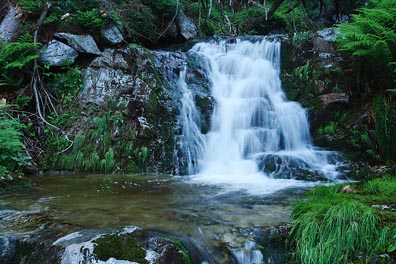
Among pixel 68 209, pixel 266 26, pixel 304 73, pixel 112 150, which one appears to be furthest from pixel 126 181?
pixel 266 26

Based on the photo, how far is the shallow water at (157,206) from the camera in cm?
348

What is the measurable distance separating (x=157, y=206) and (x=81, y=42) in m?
6.25

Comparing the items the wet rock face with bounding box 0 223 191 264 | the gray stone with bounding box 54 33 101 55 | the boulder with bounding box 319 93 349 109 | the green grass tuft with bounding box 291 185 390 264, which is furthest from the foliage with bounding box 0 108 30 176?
the boulder with bounding box 319 93 349 109

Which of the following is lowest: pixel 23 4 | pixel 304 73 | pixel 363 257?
pixel 363 257

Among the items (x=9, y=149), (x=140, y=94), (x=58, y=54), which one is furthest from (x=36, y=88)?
(x=9, y=149)

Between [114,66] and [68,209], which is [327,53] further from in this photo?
[68,209]

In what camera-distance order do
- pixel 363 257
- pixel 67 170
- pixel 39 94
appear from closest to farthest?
pixel 363 257 < pixel 67 170 < pixel 39 94

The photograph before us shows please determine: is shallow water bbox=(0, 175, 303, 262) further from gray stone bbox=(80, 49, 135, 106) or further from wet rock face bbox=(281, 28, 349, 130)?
wet rock face bbox=(281, 28, 349, 130)

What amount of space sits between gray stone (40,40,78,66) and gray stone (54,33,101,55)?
5.3 inches

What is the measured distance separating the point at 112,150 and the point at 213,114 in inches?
105

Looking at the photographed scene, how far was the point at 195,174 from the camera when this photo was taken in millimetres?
7379

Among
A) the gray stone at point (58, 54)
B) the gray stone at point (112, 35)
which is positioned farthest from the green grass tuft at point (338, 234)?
the gray stone at point (112, 35)

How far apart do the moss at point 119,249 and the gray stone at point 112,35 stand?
7.61m

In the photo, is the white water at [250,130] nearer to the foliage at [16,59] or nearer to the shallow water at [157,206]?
the shallow water at [157,206]
